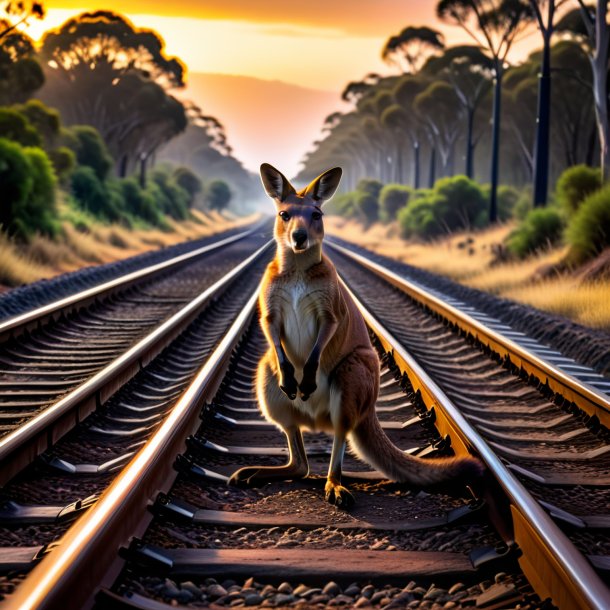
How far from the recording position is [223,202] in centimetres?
8919

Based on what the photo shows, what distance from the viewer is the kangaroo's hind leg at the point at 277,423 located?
14.7ft

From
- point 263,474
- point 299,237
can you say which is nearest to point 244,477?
point 263,474

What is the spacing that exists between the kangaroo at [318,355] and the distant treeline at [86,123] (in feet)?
54.9

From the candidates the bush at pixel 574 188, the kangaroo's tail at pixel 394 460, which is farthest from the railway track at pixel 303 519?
the bush at pixel 574 188

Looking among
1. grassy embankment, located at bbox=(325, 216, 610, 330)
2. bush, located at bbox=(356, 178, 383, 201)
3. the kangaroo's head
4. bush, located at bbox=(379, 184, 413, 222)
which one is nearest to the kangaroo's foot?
the kangaroo's head

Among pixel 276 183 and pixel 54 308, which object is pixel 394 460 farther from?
pixel 54 308

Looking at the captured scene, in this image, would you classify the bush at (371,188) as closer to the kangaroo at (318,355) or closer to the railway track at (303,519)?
the railway track at (303,519)

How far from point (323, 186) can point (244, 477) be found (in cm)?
144

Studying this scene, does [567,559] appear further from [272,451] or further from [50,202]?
[50,202]

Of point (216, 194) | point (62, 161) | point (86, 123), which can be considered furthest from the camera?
point (216, 194)

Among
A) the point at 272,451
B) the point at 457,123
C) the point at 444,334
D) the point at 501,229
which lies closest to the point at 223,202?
the point at 457,123

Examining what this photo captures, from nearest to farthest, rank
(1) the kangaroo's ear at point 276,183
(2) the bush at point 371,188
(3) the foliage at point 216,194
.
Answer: (1) the kangaroo's ear at point 276,183, (2) the bush at point 371,188, (3) the foliage at point 216,194

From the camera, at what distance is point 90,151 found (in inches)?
1596

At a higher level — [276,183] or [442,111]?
[442,111]
